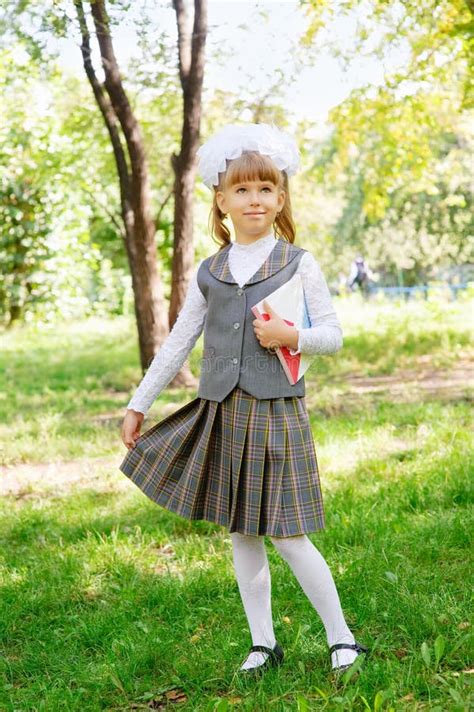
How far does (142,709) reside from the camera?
7.73 feet

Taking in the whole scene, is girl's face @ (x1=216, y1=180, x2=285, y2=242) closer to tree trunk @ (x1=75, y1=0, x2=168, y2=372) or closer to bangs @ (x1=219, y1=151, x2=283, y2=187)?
bangs @ (x1=219, y1=151, x2=283, y2=187)

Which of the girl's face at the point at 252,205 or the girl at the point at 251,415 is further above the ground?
the girl's face at the point at 252,205

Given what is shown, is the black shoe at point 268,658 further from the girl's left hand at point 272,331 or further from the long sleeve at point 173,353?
the girl's left hand at point 272,331

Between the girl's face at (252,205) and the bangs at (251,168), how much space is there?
14mm

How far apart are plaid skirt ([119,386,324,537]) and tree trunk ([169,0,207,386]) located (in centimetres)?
482

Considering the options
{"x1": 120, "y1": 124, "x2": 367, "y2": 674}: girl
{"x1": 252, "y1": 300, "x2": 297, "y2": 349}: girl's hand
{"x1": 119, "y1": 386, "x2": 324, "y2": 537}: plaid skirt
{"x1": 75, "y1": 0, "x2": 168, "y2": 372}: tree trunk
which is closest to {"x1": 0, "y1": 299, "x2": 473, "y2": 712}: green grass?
{"x1": 120, "y1": 124, "x2": 367, "y2": 674}: girl

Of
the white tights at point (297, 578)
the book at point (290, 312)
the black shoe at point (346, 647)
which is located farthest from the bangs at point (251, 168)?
the black shoe at point (346, 647)

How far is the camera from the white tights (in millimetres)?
2338

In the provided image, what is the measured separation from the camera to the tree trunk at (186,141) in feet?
22.0

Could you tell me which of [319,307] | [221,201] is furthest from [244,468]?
[221,201]

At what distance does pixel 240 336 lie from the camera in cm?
235

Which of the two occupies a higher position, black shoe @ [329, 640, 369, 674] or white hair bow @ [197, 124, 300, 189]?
white hair bow @ [197, 124, 300, 189]

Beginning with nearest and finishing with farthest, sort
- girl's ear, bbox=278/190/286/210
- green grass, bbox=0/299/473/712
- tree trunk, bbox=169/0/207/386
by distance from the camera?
green grass, bbox=0/299/473/712 → girl's ear, bbox=278/190/286/210 → tree trunk, bbox=169/0/207/386

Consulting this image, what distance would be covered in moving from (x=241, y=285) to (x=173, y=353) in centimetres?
31
